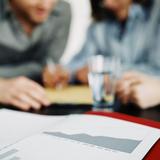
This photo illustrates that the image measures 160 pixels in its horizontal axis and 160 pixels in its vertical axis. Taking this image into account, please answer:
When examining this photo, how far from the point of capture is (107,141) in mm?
297

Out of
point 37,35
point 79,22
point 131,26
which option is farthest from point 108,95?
point 79,22

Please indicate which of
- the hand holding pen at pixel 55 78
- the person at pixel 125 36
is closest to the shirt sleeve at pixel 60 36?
the person at pixel 125 36

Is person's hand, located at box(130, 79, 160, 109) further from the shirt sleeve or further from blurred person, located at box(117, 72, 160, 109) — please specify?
the shirt sleeve

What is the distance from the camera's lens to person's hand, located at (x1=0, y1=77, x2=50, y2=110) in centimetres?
57

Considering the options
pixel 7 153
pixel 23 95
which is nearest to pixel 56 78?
pixel 23 95

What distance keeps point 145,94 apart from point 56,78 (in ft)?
1.33

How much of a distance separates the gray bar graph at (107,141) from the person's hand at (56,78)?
56 centimetres

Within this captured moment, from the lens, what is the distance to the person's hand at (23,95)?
575mm

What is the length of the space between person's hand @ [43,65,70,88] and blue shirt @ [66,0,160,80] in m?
0.13

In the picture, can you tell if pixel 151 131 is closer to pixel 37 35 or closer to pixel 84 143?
pixel 84 143

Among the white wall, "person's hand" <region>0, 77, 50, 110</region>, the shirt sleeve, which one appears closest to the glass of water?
"person's hand" <region>0, 77, 50, 110</region>

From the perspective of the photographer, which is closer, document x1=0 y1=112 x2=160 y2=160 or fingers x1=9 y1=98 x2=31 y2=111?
document x1=0 y1=112 x2=160 y2=160

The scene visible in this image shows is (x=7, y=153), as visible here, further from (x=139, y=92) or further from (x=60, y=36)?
(x=60, y=36)

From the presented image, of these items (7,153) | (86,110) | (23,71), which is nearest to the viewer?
(7,153)
